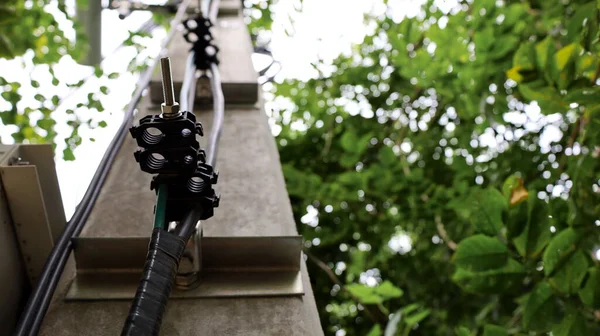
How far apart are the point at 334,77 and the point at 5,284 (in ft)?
12.0

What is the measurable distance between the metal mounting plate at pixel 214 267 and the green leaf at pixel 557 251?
2.33 feet

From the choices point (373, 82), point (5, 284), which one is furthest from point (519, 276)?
point (373, 82)

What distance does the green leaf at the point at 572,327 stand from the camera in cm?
150

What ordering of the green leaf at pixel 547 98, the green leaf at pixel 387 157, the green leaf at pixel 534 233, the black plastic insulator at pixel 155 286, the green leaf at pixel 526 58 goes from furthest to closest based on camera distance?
the green leaf at pixel 387 157
the green leaf at pixel 526 58
the green leaf at pixel 547 98
the green leaf at pixel 534 233
the black plastic insulator at pixel 155 286

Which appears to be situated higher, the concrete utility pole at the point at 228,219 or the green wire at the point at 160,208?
the green wire at the point at 160,208

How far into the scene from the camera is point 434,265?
3.69 meters

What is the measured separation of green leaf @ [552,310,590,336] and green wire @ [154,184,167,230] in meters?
1.07

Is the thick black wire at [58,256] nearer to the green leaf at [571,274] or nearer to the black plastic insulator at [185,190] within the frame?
the black plastic insulator at [185,190]

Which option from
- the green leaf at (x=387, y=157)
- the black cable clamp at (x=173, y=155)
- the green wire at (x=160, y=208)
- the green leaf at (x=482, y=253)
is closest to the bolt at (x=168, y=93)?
the black cable clamp at (x=173, y=155)

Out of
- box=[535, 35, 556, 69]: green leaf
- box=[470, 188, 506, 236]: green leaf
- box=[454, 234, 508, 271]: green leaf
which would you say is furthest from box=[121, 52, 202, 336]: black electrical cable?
box=[535, 35, 556, 69]: green leaf

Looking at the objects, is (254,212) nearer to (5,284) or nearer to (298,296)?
(298,296)

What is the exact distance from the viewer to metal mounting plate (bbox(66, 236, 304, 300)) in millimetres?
1216

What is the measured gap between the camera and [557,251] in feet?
5.23

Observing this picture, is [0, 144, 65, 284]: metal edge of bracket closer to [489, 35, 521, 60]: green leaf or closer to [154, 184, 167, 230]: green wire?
[154, 184, 167, 230]: green wire
